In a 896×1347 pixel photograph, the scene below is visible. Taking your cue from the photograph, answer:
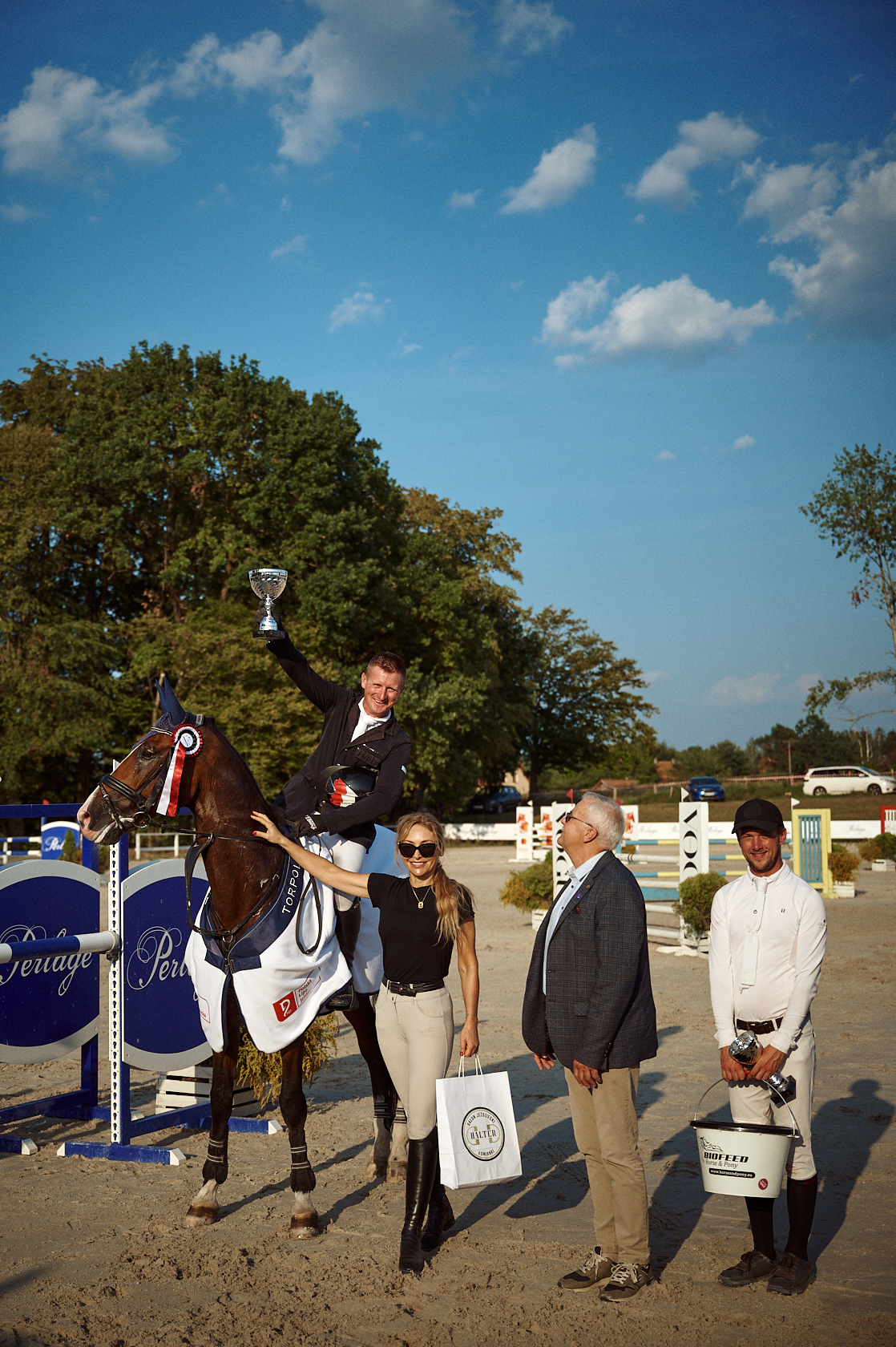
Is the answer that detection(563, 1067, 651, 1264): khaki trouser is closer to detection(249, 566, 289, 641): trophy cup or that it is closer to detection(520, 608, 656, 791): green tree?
detection(249, 566, 289, 641): trophy cup

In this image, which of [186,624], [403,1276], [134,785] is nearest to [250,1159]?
[403,1276]

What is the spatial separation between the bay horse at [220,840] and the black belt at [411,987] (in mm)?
722

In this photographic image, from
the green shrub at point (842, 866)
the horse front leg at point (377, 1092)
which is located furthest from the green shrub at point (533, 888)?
the horse front leg at point (377, 1092)

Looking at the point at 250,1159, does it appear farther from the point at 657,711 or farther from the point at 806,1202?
the point at 657,711

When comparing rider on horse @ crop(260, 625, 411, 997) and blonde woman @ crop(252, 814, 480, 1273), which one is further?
rider on horse @ crop(260, 625, 411, 997)

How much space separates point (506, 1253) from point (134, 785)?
2.58 m

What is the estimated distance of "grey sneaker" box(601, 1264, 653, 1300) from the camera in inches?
154

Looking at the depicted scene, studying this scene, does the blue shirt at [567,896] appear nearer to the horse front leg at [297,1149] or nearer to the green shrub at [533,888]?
the horse front leg at [297,1149]

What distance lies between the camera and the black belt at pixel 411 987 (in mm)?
4359

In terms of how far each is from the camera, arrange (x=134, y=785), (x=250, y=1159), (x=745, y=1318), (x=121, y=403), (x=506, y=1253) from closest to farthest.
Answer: (x=745, y=1318) → (x=506, y=1253) → (x=134, y=785) → (x=250, y=1159) → (x=121, y=403)

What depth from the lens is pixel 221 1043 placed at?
4.91 meters

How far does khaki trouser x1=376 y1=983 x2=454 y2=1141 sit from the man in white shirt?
1107 millimetres

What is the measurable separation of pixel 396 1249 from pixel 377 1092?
129 cm

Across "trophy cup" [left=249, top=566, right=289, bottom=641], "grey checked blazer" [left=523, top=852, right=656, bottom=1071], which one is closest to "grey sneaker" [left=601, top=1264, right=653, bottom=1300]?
"grey checked blazer" [left=523, top=852, right=656, bottom=1071]
